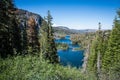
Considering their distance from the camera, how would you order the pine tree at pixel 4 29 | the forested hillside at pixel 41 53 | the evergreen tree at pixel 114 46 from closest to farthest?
the forested hillside at pixel 41 53
the pine tree at pixel 4 29
the evergreen tree at pixel 114 46

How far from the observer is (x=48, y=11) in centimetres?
4641

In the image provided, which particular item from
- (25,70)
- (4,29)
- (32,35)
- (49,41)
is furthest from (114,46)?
(25,70)

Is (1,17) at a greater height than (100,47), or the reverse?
(1,17)

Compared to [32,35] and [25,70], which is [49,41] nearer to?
[32,35]

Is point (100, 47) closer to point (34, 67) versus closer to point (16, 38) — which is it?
point (16, 38)

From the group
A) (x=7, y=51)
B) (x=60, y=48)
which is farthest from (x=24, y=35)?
(x=60, y=48)

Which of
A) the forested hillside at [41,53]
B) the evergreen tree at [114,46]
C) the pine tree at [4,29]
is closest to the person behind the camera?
the forested hillside at [41,53]

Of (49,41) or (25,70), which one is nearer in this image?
(25,70)

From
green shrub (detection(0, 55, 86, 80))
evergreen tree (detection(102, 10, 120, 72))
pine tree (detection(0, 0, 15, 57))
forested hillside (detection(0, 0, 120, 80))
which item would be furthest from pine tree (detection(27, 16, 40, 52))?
green shrub (detection(0, 55, 86, 80))

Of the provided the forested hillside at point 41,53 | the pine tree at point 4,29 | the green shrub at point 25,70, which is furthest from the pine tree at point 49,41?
the green shrub at point 25,70

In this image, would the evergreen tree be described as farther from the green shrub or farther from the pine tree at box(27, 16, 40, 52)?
the green shrub

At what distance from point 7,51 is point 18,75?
70.3 feet

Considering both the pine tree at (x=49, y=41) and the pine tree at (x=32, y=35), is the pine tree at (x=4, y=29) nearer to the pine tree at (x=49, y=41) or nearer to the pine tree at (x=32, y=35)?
the pine tree at (x=49, y=41)

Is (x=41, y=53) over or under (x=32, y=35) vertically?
under
